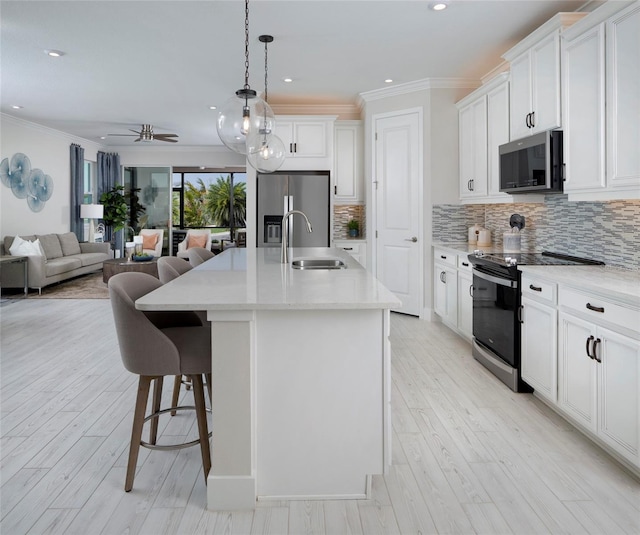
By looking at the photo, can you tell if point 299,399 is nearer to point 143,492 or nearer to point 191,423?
point 143,492

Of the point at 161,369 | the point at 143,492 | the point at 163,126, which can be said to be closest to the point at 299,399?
the point at 161,369

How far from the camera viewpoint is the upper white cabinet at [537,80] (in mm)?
3266

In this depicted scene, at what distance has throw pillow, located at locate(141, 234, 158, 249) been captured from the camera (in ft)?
34.3

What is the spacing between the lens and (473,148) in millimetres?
5008

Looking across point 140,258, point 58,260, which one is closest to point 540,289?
point 140,258

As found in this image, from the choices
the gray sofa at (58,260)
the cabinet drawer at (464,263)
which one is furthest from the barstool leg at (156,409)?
the gray sofa at (58,260)

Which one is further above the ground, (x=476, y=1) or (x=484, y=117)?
(x=476, y=1)

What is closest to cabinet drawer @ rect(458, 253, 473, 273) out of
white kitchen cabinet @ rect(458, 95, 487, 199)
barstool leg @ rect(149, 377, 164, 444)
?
white kitchen cabinet @ rect(458, 95, 487, 199)

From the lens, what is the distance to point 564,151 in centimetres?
323

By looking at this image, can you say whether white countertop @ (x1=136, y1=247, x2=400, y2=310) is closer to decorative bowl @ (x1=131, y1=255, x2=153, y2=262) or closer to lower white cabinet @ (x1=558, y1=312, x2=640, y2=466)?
lower white cabinet @ (x1=558, y1=312, x2=640, y2=466)

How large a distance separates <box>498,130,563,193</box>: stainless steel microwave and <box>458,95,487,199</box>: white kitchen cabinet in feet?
2.21

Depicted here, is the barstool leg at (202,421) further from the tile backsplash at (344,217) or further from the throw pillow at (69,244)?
the throw pillow at (69,244)

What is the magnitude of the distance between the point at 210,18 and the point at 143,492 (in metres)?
3.34

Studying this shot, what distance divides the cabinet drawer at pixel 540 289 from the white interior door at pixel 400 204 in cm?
247
